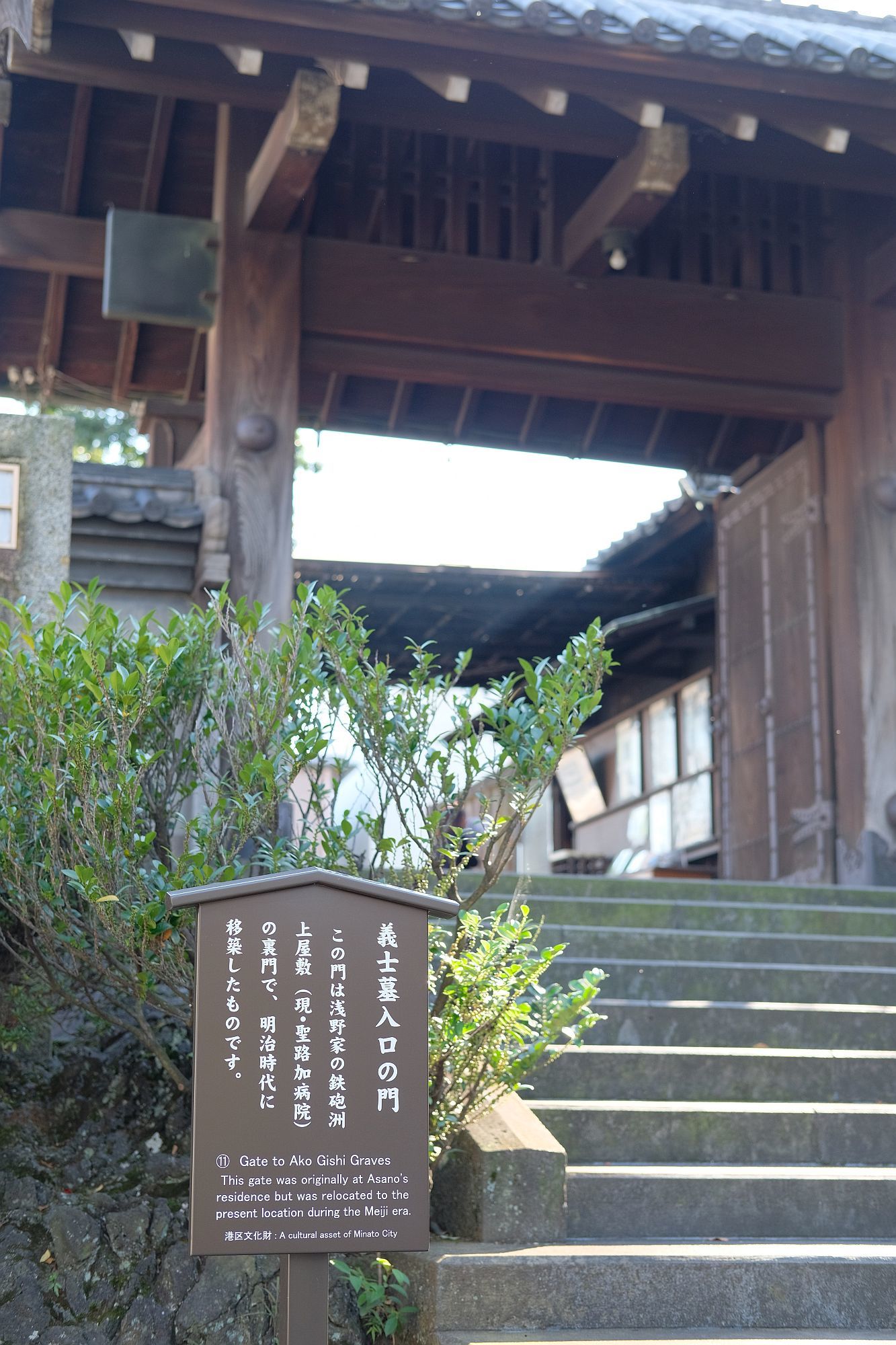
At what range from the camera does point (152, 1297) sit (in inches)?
159

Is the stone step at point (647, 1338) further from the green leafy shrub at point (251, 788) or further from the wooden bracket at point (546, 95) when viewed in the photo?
the wooden bracket at point (546, 95)

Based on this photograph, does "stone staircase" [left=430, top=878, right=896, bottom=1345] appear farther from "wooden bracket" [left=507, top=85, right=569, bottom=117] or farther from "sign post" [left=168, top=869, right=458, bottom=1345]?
"wooden bracket" [left=507, top=85, right=569, bottom=117]

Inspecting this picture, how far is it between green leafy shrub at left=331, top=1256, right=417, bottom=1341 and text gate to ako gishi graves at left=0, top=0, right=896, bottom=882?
13.3 feet

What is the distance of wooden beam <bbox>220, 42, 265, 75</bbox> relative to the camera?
6605 millimetres

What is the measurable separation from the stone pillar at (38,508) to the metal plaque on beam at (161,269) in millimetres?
2340

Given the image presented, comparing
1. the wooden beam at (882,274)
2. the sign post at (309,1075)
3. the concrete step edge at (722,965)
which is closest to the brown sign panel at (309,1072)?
the sign post at (309,1075)

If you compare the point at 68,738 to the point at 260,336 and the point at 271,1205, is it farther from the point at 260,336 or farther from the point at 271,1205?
the point at 260,336

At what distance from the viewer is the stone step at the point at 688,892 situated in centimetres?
658

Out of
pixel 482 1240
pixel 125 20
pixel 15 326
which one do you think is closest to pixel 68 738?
pixel 482 1240

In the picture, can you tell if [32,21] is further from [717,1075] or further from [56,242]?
[717,1075]

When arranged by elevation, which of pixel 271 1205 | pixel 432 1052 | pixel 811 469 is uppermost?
pixel 811 469

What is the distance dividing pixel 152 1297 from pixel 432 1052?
995 millimetres

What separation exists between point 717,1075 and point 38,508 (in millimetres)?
3258

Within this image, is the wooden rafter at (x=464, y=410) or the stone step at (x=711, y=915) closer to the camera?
the stone step at (x=711, y=915)
